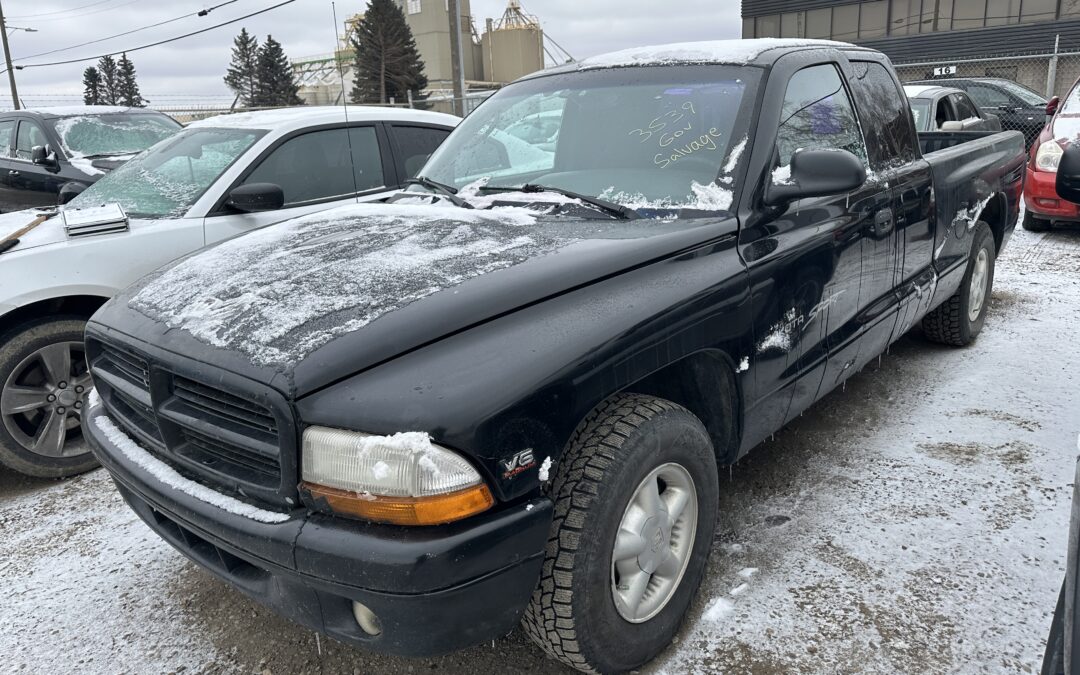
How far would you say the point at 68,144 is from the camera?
7.68 metres

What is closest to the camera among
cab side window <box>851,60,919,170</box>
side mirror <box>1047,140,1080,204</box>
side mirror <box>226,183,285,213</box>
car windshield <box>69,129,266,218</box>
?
cab side window <box>851,60,919,170</box>

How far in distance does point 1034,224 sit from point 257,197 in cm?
852

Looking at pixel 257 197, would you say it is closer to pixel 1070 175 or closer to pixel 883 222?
pixel 883 222

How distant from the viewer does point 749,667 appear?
7.52 feet

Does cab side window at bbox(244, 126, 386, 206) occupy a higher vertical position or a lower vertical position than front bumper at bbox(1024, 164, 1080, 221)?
higher

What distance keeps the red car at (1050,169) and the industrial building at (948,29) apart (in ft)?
59.0

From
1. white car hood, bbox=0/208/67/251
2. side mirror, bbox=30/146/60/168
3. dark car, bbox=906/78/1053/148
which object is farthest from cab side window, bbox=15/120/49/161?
dark car, bbox=906/78/1053/148

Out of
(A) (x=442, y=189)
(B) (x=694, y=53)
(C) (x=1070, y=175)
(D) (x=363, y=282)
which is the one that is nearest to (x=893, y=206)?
(B) (x=694, y=53)

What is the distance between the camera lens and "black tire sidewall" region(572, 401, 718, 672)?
1.98 m

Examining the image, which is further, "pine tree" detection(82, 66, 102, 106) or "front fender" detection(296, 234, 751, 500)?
"pine tree" detection(82, 66, 102, 106)

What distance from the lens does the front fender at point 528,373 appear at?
175cm

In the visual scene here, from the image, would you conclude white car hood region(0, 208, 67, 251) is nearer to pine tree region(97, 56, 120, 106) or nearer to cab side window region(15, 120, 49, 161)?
cab side window region(15, 120, 49, 161)

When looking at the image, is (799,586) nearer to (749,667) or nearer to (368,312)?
(749,667)

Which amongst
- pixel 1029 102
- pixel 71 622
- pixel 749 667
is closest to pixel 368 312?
pixel 749 667
